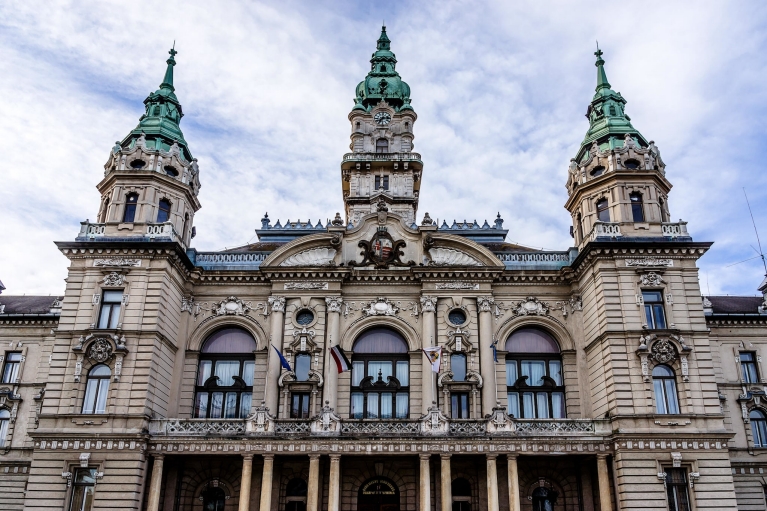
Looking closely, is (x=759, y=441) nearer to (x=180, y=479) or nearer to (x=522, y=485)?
(x=522, y=485)

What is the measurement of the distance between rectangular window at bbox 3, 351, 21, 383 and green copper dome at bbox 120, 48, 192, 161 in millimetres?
15695

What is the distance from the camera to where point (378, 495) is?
37438mm

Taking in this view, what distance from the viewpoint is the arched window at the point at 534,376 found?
39062 mm

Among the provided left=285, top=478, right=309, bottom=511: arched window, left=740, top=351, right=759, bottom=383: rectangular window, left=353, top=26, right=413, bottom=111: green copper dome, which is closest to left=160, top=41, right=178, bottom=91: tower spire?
left=353, top=26, right=413, bottom=111: green copper dome

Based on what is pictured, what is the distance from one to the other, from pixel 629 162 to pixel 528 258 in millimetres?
8044

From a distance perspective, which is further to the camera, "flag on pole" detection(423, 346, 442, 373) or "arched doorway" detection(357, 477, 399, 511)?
"arched doorway" detection(357, 477, 399, 511)

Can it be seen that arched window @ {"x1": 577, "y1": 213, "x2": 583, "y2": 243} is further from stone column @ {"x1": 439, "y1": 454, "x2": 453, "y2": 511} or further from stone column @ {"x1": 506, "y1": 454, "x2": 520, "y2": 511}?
stone column @ {"x1": 439, "y1": 454, "x2": 453, "y2": 511}

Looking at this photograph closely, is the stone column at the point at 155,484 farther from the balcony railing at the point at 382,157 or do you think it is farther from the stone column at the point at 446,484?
the balcony railing at the point at 382,157

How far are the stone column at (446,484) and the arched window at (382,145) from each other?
80.0 ft

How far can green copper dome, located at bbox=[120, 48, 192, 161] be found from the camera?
4194 cm

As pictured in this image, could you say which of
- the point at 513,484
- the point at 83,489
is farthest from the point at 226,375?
the point at 513,484

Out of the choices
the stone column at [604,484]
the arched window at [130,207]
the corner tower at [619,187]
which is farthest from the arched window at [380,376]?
the arched window at [130,207]

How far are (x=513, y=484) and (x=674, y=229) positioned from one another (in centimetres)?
1656

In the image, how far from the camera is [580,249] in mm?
41469
